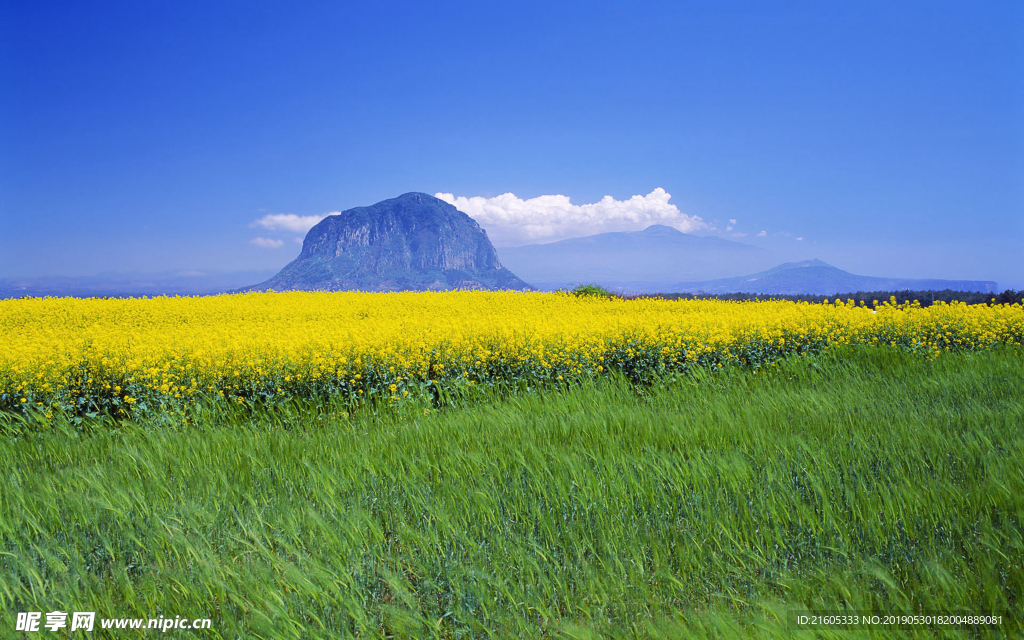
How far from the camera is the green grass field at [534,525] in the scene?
2.14 m

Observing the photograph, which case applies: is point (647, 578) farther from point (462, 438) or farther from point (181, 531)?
point (181, 531)

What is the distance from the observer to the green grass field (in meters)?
2.14

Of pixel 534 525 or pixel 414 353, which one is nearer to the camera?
pixel 534 525

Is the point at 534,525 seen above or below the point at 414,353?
below

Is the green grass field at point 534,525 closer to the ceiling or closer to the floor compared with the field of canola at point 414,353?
closer to the floor

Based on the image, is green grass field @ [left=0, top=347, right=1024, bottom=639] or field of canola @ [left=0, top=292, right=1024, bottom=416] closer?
green grass field @ [left=0, top=347, right=1024, bottom=639]

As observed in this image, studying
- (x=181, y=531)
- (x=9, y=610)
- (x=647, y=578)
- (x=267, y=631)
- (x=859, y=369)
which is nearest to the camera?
(x=267, y=631)

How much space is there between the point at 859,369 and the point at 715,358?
1978mm

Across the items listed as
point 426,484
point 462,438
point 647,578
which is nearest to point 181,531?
point 426,484

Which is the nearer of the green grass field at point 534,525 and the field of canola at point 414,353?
the green grass field at point 534,525

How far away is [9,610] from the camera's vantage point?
2.26 meters

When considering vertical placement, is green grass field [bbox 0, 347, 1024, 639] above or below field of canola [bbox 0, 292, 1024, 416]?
below

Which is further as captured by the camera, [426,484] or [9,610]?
[426,484]

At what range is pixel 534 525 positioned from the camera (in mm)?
2807
